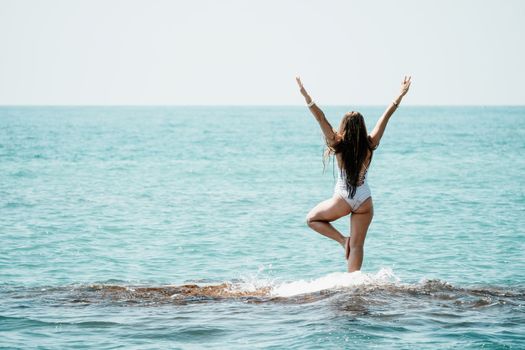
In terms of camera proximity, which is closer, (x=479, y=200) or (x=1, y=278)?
(x=1, y=278)

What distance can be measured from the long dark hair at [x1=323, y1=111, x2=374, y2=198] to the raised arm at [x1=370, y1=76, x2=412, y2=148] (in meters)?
0.10

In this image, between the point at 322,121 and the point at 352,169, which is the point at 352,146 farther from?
the point at 322,121

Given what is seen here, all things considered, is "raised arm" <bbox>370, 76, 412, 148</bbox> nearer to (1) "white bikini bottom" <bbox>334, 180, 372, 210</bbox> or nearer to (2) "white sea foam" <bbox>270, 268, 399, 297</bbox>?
(1) "white bikini bottom" <bbox>334, 180, 372, 210</bbox>

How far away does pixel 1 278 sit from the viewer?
13203mm

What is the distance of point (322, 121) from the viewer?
9219mm

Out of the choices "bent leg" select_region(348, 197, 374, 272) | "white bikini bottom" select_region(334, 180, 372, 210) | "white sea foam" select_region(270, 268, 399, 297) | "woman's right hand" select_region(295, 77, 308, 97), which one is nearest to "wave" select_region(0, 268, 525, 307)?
"white sea foam" select_region(270, 268, 399, 297)

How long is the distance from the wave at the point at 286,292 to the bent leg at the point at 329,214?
745 mm

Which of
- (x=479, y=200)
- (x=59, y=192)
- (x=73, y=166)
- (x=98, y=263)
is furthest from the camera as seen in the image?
(x=73, y=166)

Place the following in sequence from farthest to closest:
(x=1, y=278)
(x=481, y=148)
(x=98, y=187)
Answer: (x=481, y=148)
(x=98, y=187)
(x=1, y=278)

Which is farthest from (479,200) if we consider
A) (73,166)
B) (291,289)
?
(73,166)

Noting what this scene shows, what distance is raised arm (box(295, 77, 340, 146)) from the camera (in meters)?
9.22

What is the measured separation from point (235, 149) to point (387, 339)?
50606 mm

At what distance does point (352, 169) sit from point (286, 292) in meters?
2.17

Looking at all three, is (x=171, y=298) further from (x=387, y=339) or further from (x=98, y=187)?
(x=98, y=187)
